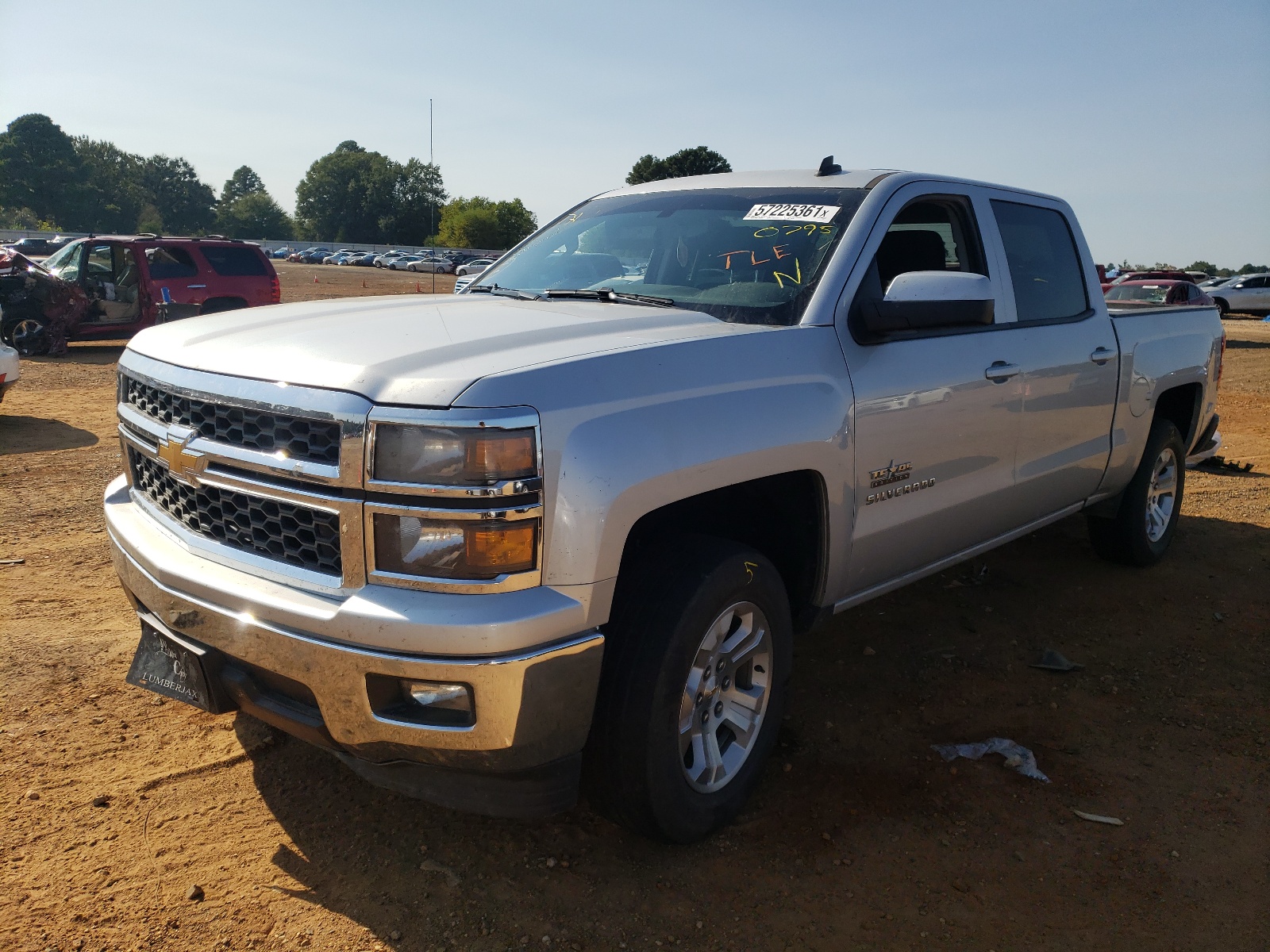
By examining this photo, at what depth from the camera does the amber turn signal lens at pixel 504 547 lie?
7.06 feet

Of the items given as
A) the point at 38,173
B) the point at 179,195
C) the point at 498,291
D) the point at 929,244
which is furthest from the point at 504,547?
the point at 179,195

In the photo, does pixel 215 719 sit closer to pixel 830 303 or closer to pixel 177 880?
pixel 177 880

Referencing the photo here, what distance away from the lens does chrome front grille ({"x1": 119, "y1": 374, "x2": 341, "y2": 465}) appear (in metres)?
2.24

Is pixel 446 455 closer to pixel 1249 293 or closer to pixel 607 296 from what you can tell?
pixel 607 296

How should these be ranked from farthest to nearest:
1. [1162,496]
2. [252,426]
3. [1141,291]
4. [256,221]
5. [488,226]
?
1. [256,221]
2. [488,226]
3. [1141,291]
4. [1162,496]
5. [252,426]

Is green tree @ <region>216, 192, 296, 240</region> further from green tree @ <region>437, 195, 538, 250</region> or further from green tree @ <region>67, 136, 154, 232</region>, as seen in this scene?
green tree @ <region>437, 195, 538, 250</region>

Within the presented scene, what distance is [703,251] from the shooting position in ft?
11.6

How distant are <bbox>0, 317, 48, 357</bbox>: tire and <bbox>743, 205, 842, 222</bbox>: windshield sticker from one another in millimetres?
14170

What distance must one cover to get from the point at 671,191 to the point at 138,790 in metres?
2.98

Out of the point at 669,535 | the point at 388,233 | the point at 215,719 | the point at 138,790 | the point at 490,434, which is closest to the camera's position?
the point at 490,434

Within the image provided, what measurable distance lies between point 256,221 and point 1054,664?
13809cm

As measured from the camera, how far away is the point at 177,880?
2.57 metres

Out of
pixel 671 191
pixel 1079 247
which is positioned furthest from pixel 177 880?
pixel 1079 247

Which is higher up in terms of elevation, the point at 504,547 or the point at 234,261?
the point at 504,547
